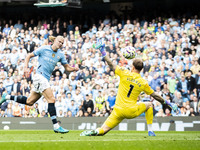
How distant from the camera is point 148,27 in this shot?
926 inches

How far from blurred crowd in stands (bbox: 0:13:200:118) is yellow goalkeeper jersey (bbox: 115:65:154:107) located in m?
8.49

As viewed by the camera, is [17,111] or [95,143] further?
[17,111]

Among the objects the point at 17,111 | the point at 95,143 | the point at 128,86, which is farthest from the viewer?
the point at 17,111

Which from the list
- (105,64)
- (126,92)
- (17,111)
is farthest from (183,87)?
(126,92)

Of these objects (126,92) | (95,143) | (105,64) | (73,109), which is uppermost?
(105,64)

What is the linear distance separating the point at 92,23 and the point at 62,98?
821cm

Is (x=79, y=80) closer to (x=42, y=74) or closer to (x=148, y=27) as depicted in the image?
(x=148, y=27)

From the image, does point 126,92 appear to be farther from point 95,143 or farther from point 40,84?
point 40,84

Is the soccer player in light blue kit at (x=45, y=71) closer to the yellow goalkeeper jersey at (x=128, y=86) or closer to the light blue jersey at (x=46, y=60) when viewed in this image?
the light blue jersey at (x=46, y=60)

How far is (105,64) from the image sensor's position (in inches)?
843

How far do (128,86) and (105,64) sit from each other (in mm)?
11836

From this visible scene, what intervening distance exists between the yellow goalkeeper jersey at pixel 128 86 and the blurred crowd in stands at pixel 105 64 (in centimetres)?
849

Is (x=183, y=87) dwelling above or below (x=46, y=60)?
below

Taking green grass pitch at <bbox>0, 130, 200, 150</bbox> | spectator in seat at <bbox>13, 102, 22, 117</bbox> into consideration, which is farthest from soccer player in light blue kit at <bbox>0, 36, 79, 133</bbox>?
spectator in seat at <bbox>13, 102, 22, 117</bbox>
